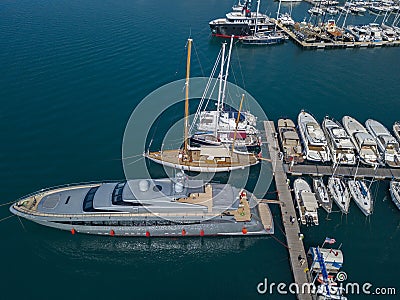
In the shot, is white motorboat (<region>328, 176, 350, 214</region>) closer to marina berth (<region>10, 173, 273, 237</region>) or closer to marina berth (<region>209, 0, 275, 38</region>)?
marina berth (<region>10, 173, 273, 237</region>)

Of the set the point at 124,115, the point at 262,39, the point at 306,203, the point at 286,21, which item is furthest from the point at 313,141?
the point at 286,21

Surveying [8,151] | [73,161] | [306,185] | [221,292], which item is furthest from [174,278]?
[8,151]

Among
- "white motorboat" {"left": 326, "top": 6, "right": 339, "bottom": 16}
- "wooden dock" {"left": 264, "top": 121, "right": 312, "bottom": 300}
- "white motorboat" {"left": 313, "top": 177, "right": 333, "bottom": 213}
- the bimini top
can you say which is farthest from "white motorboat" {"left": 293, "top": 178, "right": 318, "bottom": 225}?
"white motorboat" {"left": 326, "top": 6, "right": 339, "bottom": 16}

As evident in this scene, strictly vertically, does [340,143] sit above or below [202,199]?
above

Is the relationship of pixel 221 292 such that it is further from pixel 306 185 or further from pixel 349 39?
pixel 349 39

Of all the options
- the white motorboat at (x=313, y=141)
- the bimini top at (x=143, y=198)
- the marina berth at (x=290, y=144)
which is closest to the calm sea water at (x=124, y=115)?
the bimini top at (x=143, y=198)

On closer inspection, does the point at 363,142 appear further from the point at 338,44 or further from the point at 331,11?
the point at 331,11
